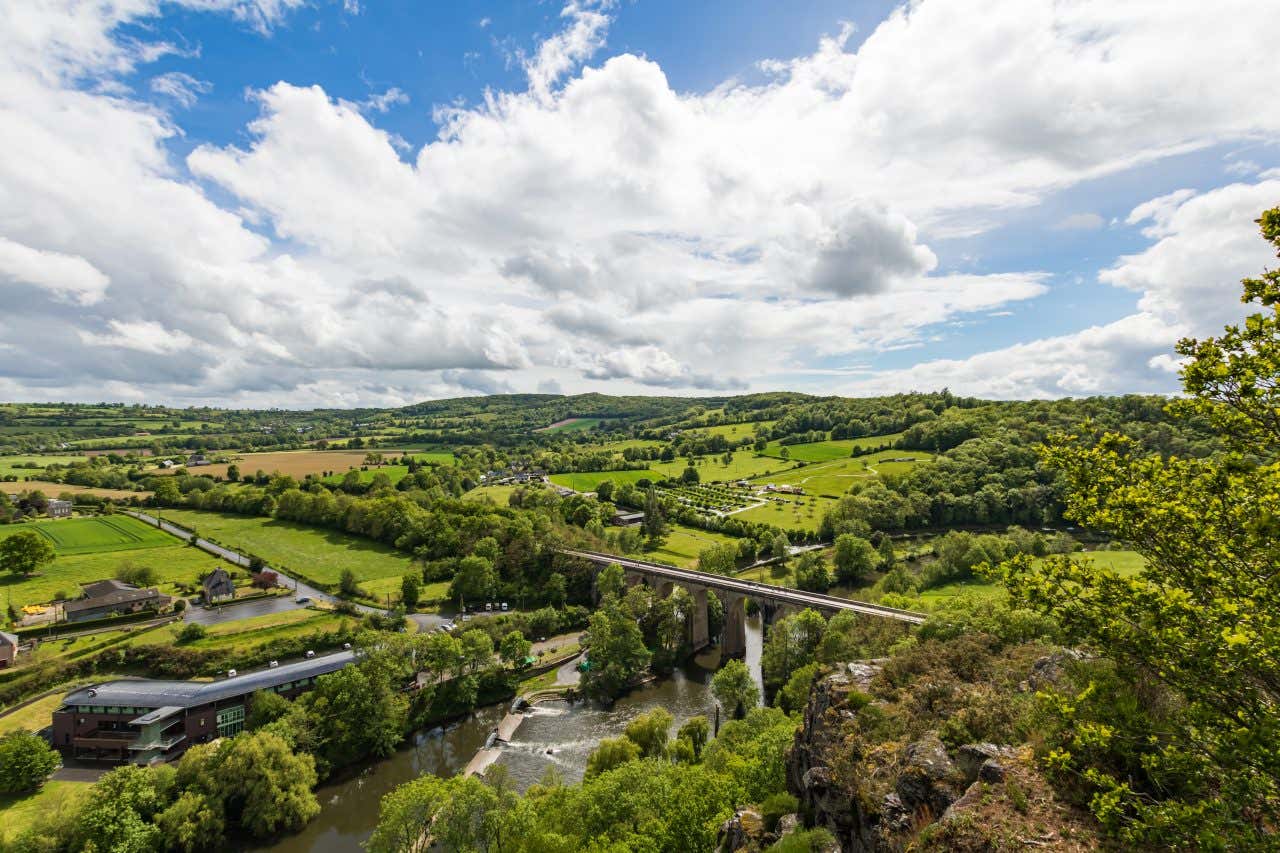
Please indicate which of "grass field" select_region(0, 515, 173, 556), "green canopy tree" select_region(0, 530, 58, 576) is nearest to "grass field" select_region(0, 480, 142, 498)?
"grass field" select_region(0, 515, 173, 556)

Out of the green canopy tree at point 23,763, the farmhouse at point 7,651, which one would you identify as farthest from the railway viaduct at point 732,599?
the farmhouse at point 7,651

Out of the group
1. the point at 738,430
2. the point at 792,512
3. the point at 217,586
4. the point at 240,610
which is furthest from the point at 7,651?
the point at 738,430

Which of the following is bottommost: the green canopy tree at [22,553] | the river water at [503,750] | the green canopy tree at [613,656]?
the river water at [503,750]

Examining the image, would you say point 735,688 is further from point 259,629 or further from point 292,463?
point 292,463

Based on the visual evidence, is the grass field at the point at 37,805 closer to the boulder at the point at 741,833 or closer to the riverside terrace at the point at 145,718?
the riverside terrace at the point at 145,718

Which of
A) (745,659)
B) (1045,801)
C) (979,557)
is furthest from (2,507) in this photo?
(979,557)

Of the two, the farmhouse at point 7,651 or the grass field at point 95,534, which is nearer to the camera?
the farmhouse at point 7,651
